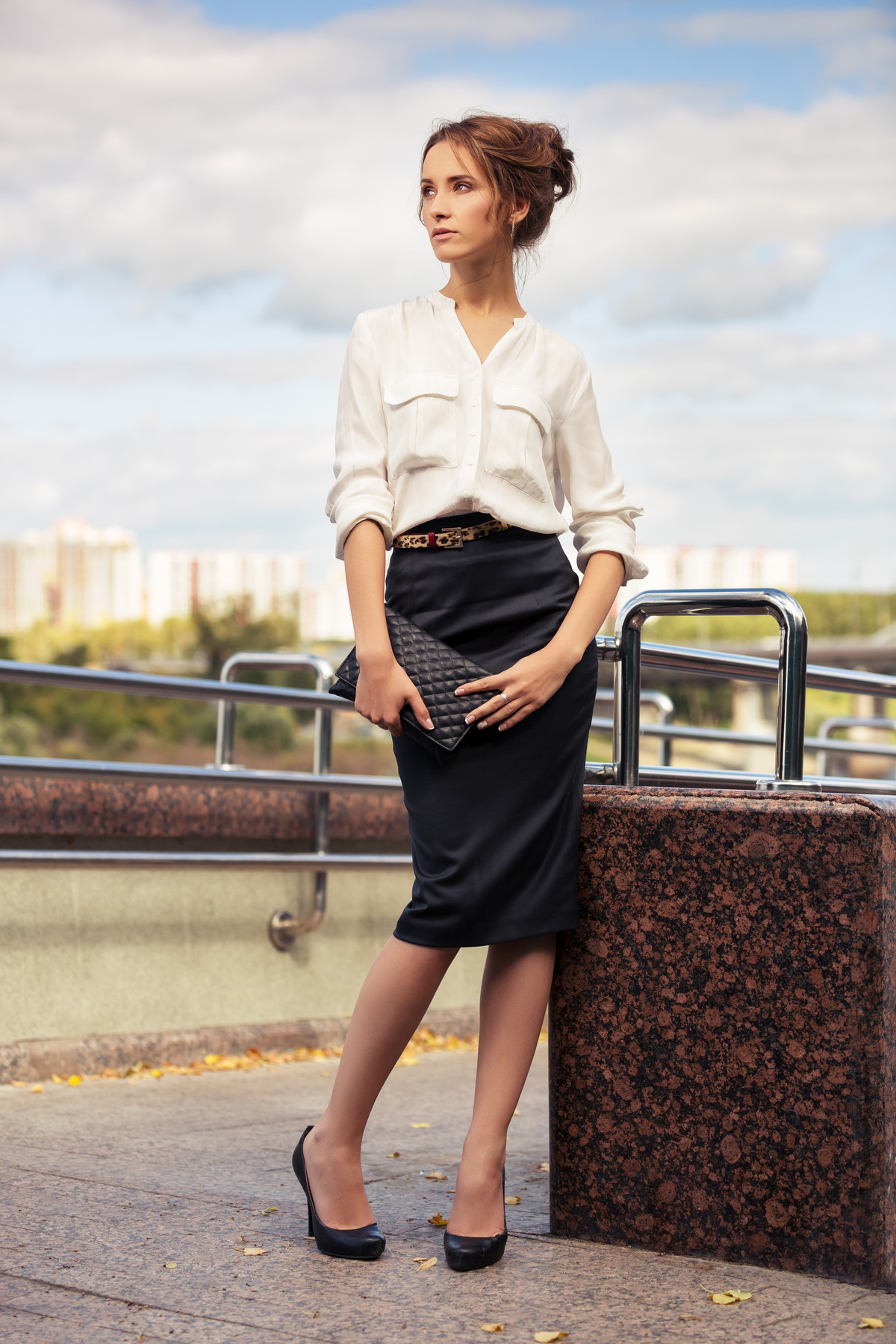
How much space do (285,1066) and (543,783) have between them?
2.58 m

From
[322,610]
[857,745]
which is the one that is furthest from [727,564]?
[857,745]

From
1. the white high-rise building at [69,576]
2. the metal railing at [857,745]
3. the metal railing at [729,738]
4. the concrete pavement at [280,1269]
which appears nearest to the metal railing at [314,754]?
the metal railing at [729,738]

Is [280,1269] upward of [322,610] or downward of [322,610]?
downward

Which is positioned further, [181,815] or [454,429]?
[181,815]

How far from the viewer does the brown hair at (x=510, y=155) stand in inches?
102

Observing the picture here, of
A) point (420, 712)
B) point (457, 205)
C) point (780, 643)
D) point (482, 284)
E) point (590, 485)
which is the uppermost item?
point (457, 205)

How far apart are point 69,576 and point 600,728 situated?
102 m

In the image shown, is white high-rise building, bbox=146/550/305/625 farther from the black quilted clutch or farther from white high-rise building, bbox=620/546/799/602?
the black quilted clutch

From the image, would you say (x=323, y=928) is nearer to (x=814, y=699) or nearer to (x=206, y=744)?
(x=206, y=744)

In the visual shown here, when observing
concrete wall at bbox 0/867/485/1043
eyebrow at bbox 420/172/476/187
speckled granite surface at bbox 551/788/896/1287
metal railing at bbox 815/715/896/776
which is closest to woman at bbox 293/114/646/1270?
eyebrow at bbox 420/172/476/187

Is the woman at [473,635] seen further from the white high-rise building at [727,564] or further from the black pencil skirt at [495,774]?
the white high-rise building at [727,564]

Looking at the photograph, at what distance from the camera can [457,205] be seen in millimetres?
2580

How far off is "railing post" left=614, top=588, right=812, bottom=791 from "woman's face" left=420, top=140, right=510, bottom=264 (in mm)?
736

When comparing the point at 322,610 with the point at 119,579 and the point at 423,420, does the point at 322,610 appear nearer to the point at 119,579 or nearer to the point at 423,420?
the point at 119,579
